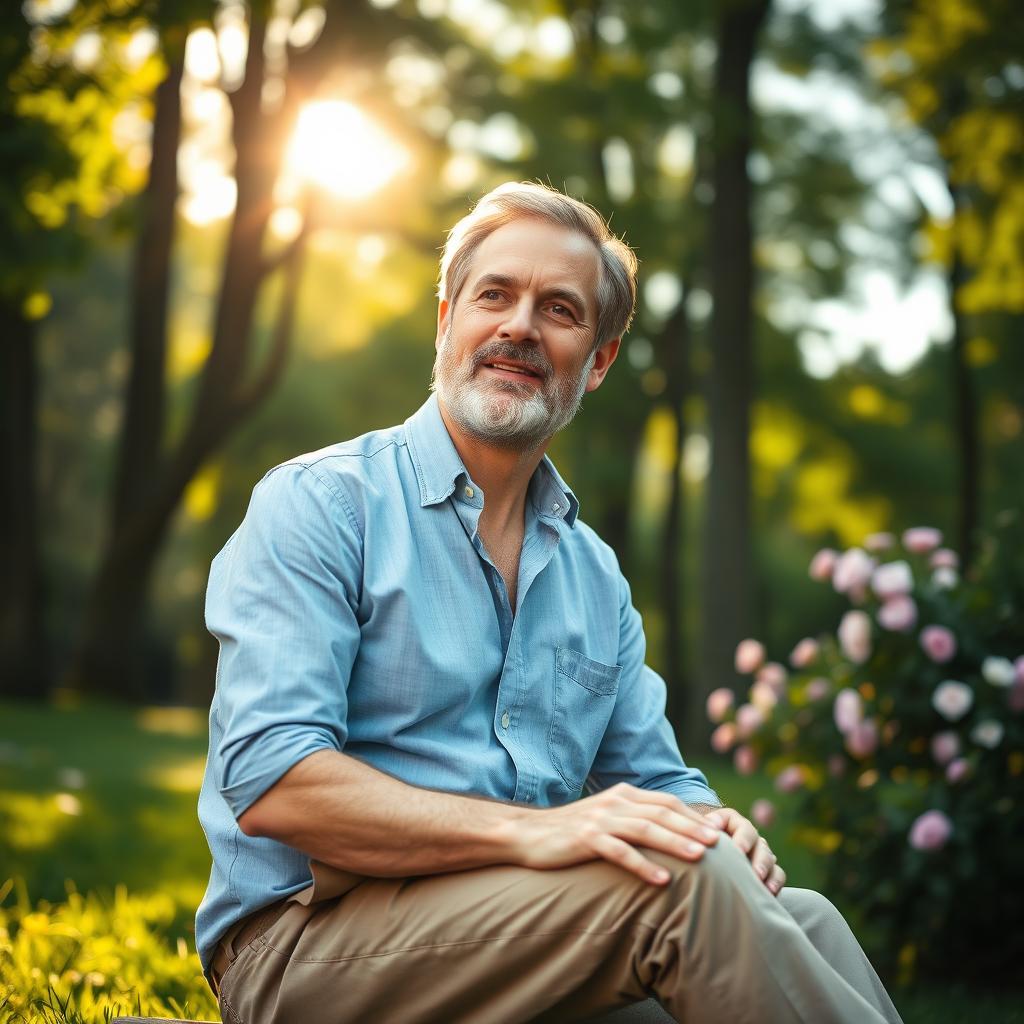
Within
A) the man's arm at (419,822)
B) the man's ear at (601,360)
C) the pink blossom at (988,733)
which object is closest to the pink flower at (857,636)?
the pink blossom at (988,733)

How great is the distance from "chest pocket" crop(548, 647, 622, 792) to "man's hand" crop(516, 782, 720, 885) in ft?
1.68

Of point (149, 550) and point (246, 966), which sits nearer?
point (246, 966)

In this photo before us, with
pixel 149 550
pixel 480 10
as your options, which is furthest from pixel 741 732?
pixel 480 10

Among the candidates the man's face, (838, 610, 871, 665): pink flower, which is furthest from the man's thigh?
(838, 610, 871, 665): pink flower

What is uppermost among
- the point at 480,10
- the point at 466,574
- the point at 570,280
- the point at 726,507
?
the point at 480,10

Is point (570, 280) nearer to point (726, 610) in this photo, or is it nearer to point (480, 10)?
point (726, 610)

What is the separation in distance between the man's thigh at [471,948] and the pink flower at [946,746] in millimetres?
2886

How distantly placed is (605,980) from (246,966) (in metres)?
0.70

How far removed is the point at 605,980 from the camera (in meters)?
2.17

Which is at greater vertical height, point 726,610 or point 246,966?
point 246,966

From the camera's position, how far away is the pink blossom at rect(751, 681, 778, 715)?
5449 mm

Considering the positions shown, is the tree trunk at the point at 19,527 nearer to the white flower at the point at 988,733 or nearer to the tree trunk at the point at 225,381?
the tree trunk at the point at 225,381

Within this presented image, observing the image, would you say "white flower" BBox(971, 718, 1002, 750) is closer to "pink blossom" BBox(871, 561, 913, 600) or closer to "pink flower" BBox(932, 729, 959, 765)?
"pink flower" BBox(932, 729, 959, 765)

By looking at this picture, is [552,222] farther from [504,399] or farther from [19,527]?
[19,527]
